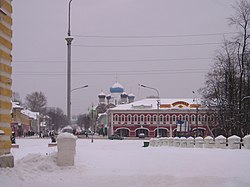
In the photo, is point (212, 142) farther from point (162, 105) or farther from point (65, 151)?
point (162, 105)

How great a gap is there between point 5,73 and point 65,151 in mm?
3926

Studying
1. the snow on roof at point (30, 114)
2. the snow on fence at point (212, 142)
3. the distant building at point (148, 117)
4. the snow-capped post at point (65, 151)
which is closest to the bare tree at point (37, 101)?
the snow on roof at point (30, 114)

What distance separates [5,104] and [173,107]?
296ft

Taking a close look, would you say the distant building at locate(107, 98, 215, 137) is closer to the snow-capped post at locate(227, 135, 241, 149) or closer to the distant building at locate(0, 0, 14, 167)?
the snow-capped post at locate(227, 135, 241, 149)

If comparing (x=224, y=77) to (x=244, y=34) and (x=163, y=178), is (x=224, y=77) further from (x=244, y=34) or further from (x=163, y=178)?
(x=163, y=178)

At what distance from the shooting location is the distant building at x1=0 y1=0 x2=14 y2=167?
15.9m

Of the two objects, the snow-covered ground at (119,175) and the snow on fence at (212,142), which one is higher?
the snow on fence at (212,142)

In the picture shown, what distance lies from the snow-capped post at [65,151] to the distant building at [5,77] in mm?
2203

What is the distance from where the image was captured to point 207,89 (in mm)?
54500

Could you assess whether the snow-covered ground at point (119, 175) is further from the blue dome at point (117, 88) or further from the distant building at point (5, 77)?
the blue dome at point (117, 88)

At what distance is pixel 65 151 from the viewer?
1769 centimetres

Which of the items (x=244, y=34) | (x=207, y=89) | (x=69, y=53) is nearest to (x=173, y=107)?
(x=207, y=89)

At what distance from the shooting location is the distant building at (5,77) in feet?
52.1

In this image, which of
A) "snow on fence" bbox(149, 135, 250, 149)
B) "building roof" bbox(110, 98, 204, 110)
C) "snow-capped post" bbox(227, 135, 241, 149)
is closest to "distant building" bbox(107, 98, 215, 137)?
"building roof" bbox(110, 98, 204, 110)
